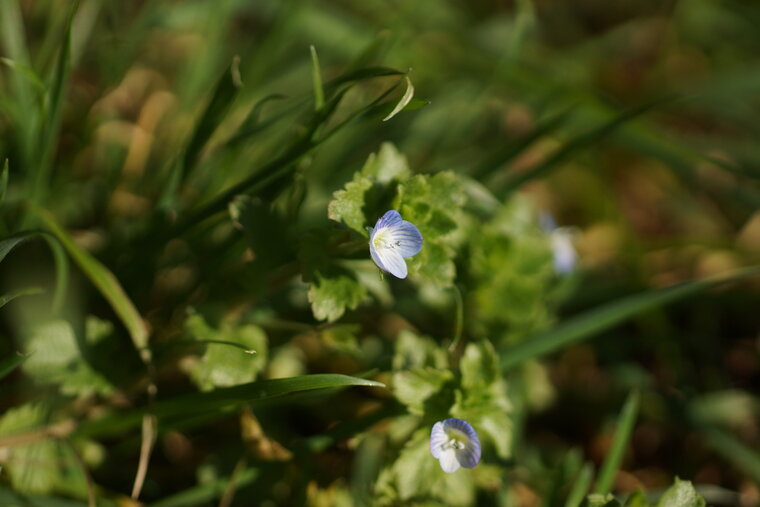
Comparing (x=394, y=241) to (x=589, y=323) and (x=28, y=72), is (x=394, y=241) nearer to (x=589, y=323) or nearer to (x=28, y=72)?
(x=589, y=323)

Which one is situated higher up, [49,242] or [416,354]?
[49,242]

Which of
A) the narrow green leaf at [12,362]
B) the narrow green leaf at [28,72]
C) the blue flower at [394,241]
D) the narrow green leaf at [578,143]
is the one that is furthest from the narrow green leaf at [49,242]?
the narrow green leaf at [578,143]

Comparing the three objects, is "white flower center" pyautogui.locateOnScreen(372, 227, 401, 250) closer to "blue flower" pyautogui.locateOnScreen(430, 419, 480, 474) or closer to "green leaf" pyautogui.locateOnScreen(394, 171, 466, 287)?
"green leaf" pyautogui.locateOnScreen(394, 171, 466, 287)

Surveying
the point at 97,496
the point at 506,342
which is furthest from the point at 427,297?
the point at 97,496

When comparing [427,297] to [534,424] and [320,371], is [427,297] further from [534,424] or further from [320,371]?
[534,424]

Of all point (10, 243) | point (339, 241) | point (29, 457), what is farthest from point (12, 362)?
point (339, 241)

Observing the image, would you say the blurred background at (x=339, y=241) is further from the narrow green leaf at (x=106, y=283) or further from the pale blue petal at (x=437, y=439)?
the pale blue petal at (x=437, y=439)
